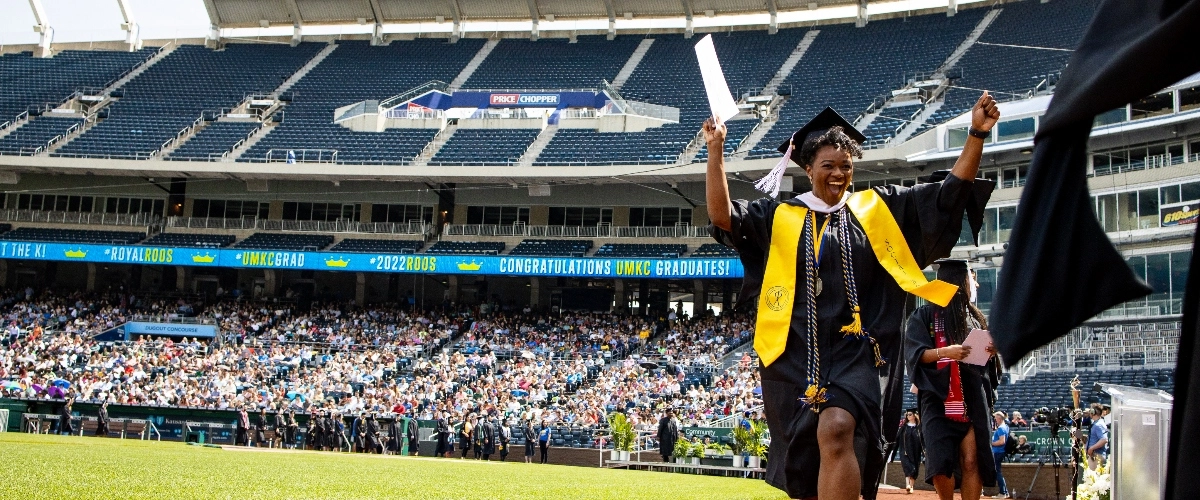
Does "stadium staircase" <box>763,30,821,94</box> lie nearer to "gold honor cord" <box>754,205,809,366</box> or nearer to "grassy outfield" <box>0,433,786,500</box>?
"grassy outfield" <box>0,433,786,500</box>

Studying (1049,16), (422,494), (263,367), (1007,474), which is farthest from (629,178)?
(422,494)

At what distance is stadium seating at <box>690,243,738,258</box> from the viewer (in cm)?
3888

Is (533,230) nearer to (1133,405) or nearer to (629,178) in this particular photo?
(629,178)

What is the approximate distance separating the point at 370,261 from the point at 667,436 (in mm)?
19495

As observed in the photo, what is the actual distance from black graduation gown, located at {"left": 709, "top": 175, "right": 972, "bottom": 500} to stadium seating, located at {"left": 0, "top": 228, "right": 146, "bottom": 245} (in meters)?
42.3

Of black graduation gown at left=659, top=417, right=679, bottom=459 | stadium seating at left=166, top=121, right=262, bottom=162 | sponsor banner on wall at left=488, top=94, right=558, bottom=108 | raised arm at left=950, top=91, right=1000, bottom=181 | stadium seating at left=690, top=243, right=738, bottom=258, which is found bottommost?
black graduation gown at left=659, top=417, right=679, bottom=459

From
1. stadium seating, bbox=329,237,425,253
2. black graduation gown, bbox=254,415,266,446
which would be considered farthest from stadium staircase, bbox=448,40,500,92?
black graduation gown, bbox=254,415,266,446

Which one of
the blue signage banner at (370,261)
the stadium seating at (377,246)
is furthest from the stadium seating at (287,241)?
the blue signage banner at (370,261)

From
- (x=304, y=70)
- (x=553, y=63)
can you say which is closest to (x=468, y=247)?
(x=553, y=63)

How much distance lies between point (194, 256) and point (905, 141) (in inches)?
1028

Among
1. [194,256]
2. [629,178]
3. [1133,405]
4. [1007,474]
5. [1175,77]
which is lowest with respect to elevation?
[1007,474]

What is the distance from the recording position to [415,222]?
45.3 m

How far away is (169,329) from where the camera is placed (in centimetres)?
4009

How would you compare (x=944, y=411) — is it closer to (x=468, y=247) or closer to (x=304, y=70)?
(x=468, y=247)
